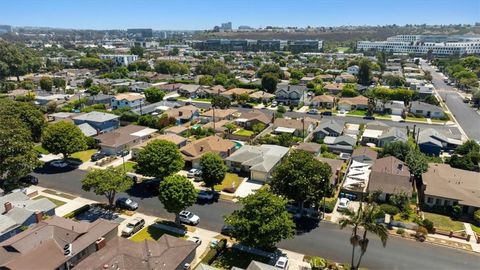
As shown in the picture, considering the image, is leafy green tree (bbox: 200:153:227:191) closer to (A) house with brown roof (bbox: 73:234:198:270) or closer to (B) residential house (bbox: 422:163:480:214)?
(A) house with brown roof (bbox: 73:234:198:270)

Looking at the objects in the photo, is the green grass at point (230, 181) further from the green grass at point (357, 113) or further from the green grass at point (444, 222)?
the green grass at point (357, 113)

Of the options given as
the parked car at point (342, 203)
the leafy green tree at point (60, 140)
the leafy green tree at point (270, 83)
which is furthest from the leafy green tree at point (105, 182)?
the leafy green tree at point (270, 83)

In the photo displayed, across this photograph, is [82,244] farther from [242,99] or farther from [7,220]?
[242,99]

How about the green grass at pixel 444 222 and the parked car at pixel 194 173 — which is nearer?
the green grass at pixel 444 222

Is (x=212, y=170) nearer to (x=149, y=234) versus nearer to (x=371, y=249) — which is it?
(x=149, y=234)

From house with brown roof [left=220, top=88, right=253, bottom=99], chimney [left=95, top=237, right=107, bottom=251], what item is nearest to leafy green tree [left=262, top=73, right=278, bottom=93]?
house with brown roof [left=220, top=88, right=253, bottom=99]
